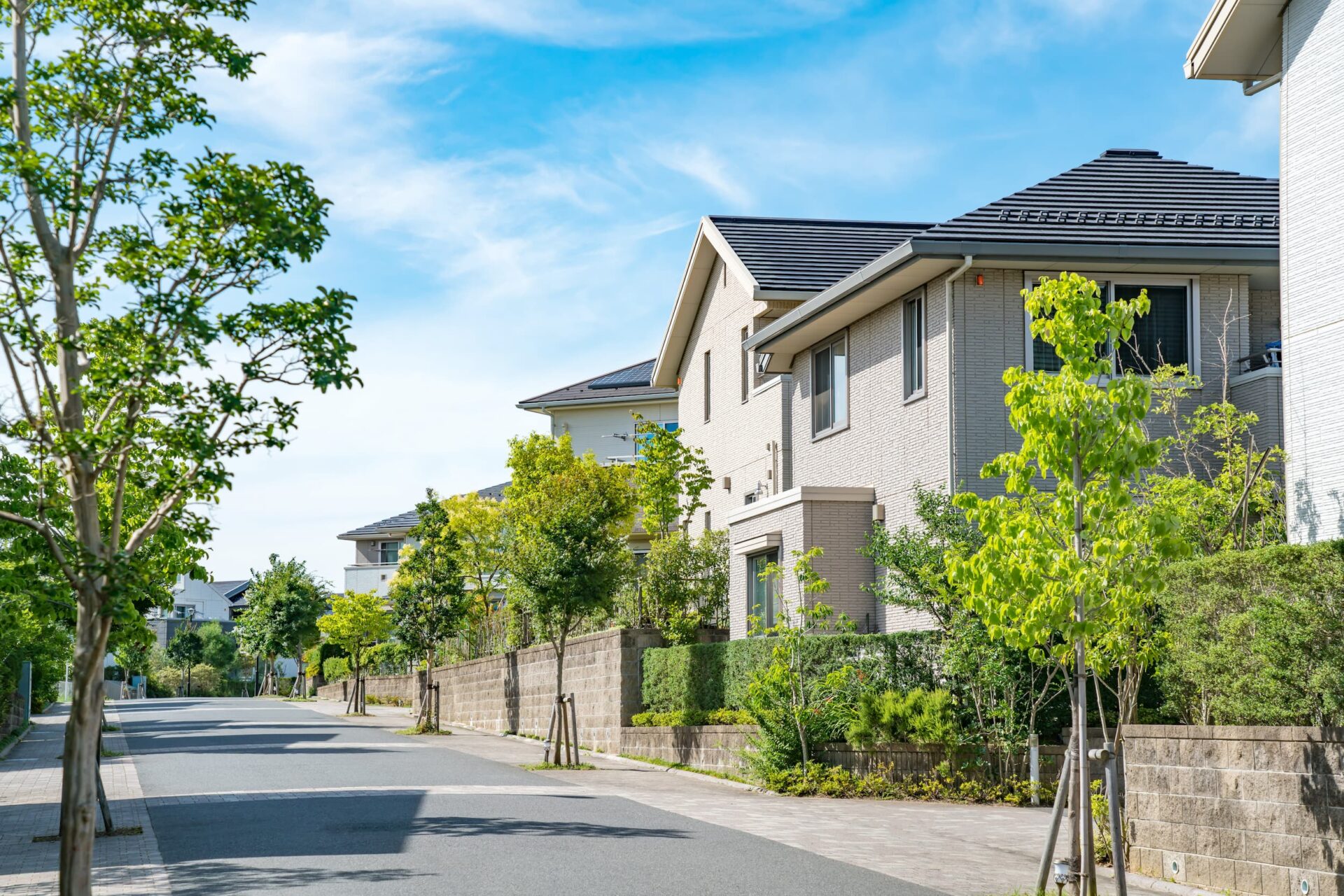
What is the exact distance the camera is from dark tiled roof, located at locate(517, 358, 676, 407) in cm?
4769

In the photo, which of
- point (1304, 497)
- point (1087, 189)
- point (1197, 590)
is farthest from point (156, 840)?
point (1087, 189)

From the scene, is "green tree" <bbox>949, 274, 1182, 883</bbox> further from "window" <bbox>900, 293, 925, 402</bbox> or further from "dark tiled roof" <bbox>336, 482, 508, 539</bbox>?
"dark tiled roof" <bbox>336, 482, 508, 539</bbox>

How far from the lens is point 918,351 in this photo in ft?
72.1

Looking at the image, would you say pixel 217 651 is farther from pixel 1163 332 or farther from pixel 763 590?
pixel 1163 332

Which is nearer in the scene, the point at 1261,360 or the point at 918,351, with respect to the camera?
the point at 1261,360

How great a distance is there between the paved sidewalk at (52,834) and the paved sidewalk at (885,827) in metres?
5.92

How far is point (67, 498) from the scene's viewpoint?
10039mm

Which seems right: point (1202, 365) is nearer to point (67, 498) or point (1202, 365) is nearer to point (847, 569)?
point (847, 569)

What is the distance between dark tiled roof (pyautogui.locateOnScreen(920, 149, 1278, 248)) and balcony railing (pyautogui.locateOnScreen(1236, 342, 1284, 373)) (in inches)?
62.3

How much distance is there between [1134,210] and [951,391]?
14.8 ft

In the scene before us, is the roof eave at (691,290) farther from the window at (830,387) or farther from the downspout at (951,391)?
the downspout at (951,391)

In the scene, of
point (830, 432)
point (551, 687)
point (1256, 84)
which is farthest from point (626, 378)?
point (1256, 84)

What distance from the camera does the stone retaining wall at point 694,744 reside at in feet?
67.1

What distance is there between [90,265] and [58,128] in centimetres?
94
